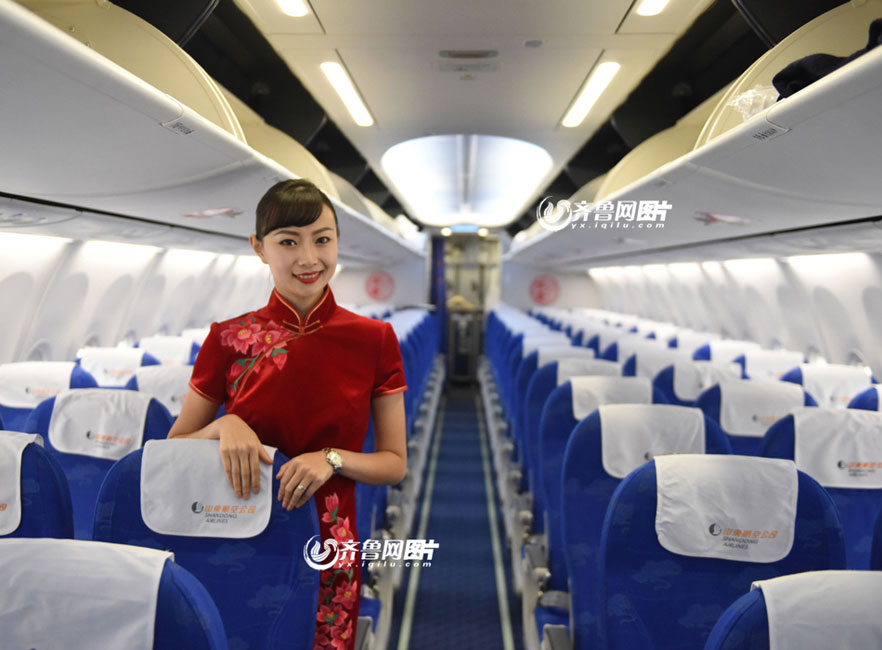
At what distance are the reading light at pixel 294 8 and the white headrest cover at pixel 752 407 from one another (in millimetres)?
2727

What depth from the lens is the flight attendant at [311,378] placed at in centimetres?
147

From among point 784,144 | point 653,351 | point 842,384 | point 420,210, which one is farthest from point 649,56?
point 420,210

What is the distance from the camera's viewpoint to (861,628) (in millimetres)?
965

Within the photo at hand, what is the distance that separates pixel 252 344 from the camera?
5.04 feet

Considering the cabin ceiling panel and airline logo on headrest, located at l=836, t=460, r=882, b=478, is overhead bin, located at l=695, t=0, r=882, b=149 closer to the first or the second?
the cabin ceiling panel

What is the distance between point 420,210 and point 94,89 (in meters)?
10.3

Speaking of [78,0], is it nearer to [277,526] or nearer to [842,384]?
[277,526]

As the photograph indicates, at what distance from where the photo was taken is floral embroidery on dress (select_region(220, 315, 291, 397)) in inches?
59.9

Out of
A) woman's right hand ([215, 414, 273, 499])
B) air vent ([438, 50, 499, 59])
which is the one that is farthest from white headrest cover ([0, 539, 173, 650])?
air vent ([438, 50, 499, 59])

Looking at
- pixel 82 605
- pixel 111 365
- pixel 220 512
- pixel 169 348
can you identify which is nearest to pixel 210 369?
pixel 220 512

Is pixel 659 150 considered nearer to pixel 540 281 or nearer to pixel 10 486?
pixel 10 486

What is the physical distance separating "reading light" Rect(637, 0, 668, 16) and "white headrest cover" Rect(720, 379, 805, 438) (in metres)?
1.82

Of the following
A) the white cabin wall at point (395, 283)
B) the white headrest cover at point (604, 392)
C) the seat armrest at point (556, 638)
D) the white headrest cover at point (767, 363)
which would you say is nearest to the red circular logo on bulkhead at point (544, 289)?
the white cabin wall at point (395, 283)

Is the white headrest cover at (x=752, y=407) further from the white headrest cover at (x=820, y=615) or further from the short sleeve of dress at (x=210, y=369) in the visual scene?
the short sleeve of dress at (x=210, y=369)
